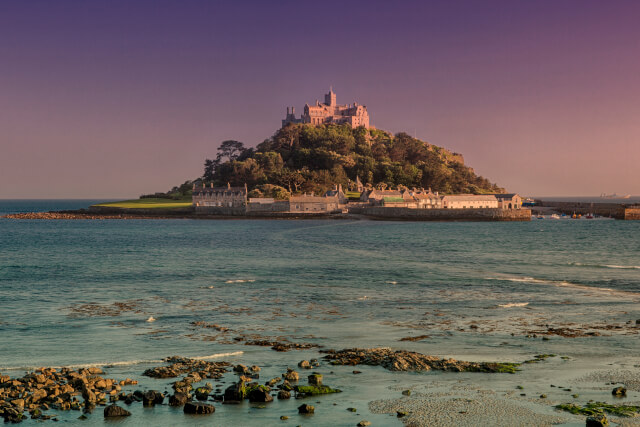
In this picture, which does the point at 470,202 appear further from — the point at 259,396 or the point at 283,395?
the point at 259,396

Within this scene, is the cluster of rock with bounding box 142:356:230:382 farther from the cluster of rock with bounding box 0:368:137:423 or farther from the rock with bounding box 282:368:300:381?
the rock with bounding box 282:368:300:381

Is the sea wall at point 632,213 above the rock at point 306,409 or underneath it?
above

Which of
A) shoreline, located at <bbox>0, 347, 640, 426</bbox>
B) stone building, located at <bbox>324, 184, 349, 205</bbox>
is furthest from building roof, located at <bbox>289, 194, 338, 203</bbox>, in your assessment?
shoreline, located at <bbox>0, 347, 640, 426</bbox>

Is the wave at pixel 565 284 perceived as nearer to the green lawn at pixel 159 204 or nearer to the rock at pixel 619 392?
the rock at pixel 619 392

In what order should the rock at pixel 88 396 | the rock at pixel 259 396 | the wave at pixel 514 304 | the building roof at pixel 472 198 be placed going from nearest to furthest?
the rock at pixel 88 396 → the rock at pixel 259 396 → the wave at pixel 514 304 → the building roof at pixel 472 198

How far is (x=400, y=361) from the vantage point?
745 inches

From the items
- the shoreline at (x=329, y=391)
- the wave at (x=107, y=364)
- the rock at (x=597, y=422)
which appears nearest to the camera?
the rock at (x=597, y=422)

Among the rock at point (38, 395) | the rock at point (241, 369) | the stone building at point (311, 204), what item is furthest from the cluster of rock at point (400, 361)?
the stone building at point (311, 204)

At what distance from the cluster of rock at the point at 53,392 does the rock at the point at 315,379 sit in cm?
523

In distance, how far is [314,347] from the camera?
21.7m

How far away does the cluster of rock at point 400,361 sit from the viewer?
18.5 metres

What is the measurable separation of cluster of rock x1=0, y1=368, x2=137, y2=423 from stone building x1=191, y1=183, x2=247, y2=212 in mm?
140702

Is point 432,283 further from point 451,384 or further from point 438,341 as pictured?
point 451,384

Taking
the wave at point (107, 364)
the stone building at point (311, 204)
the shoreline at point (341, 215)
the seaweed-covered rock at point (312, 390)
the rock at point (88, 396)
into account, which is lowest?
the wave at point (107, 364)
